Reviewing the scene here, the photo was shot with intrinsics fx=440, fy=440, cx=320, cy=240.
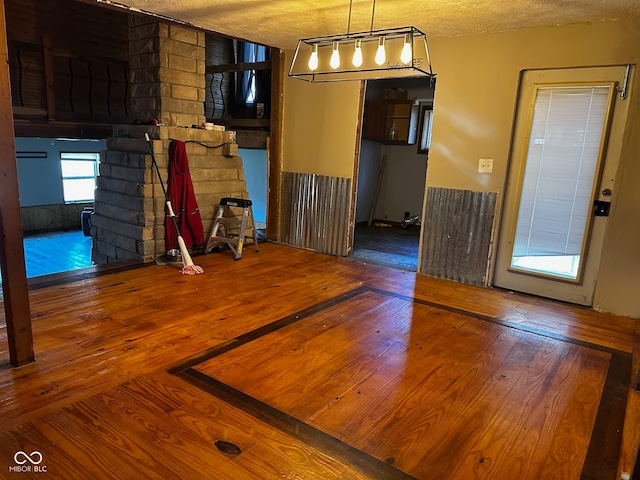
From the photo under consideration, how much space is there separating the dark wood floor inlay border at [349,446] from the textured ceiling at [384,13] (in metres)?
2.46

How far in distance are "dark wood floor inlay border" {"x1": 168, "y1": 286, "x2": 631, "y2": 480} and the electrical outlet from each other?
1.71 metres

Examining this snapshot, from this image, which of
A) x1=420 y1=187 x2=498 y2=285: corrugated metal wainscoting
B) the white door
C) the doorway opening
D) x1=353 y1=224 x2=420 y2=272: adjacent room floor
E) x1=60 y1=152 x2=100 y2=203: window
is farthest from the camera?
x1=60 y1=152 x2=100 y2=203: window

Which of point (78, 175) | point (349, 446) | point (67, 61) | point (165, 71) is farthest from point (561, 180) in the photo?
point (78, 175)

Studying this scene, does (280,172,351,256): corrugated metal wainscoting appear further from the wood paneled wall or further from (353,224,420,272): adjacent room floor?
the wood paneled wall

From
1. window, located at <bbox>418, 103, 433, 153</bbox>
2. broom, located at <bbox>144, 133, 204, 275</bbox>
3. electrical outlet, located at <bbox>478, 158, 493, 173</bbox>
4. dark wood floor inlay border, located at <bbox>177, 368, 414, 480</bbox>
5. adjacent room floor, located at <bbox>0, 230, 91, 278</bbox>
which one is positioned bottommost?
adjacent room floor, located at <bbox>0, 230, 91, 278</bbox>

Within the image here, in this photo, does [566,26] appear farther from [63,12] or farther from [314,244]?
[63,12]

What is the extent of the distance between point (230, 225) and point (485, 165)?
2.88 metres

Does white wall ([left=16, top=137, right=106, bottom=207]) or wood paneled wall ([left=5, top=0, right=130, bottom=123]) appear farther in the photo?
white wall ([left=16, top=137, right=106, bottom=207])

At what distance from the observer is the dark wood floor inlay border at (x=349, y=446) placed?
1828 mm

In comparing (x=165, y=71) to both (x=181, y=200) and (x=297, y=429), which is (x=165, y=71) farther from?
(x=297, y=429)

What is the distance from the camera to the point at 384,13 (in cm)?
364

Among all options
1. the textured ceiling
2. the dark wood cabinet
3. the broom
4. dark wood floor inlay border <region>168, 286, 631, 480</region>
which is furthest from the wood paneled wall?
dark wood floor inlay border <region>168, 286, 631, 480</region>

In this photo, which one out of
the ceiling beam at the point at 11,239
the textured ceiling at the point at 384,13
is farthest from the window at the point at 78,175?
the ceiling beam at the point at 11,239

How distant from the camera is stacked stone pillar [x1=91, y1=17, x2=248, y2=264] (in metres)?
4.46
